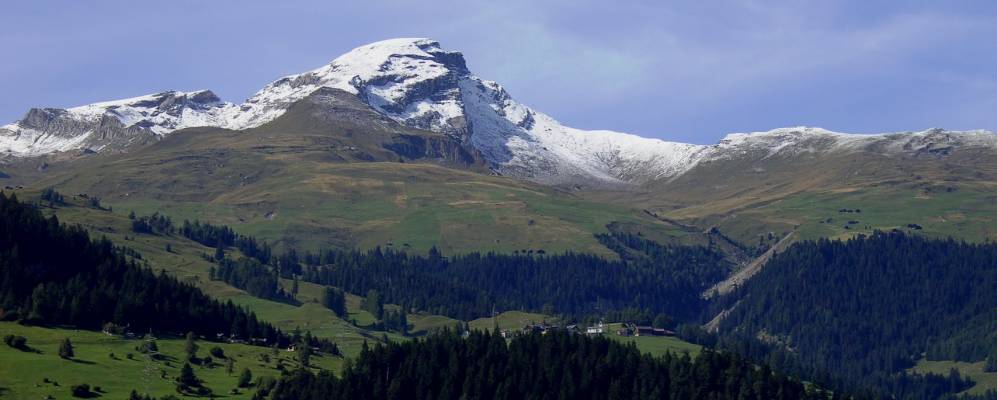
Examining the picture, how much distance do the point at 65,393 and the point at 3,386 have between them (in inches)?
304

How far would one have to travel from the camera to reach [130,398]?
199 metres

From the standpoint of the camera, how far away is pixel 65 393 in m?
198

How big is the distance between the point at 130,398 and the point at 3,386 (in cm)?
1585

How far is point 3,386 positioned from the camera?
196500 mm

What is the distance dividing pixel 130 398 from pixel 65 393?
8138 millimetres
